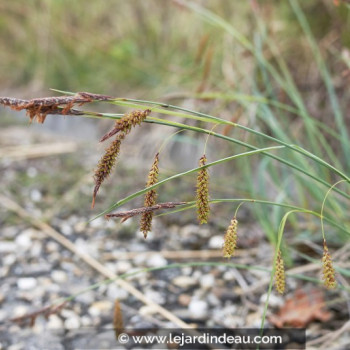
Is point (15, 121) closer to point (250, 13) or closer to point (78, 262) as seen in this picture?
point (250, 13)

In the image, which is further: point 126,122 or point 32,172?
point 32,172

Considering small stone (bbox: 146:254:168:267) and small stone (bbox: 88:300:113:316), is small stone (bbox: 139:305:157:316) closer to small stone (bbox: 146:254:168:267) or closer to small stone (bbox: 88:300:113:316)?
small stone (bbox: 88:300:113:316)

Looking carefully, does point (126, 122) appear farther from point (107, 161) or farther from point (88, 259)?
point (88, 259)

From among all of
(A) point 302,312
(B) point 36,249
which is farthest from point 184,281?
(B) point 36,249

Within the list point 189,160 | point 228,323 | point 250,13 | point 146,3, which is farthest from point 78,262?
point 146,3

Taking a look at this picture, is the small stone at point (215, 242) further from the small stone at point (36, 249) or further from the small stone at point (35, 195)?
the small stone at point (35, 195)

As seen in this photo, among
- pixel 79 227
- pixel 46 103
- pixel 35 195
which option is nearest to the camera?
pixel 46 103
